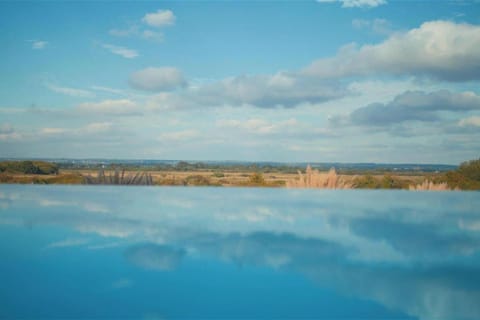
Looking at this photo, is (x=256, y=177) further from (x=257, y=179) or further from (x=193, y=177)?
(x=193, y=177)

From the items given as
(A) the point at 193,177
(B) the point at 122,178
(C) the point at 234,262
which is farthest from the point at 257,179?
(C) the point at 234,262

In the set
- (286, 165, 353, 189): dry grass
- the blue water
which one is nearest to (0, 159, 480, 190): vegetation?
(286, 165, 353, 189): dry grass

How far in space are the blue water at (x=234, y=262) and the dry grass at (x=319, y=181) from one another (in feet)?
14.8

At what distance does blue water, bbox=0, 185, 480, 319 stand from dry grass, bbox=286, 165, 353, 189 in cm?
452

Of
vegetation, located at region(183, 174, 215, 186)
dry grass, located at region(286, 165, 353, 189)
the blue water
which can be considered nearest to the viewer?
the blue water

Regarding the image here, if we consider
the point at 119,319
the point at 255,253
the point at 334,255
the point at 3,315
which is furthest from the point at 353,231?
the point at 3,315

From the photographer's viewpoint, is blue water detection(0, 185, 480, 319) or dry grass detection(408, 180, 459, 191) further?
dry grass detection(408, 180, 459, 191)

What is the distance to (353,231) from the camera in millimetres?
5820

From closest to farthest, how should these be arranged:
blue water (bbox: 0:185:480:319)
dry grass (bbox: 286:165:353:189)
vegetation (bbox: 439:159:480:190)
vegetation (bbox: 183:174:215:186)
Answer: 1. blue water (bbox: 0:185:480:319)
2. vegetation (bbox: 439:159:480:190)
3. dry grass (bbox: 286:165:353:189)
4. vegetation (bbox: 183:174:215:186)

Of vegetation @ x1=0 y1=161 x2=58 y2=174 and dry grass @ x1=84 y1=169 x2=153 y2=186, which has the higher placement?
vegetation @ x1=0 y1=161 x2=58 y2=174

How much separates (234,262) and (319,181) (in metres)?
8.80

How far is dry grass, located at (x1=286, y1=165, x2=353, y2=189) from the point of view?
1240 cm

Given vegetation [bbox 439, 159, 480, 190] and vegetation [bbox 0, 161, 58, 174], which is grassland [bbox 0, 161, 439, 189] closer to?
vegetation [bbox 0, 161, 58, 174]

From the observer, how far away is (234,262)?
157 inches
